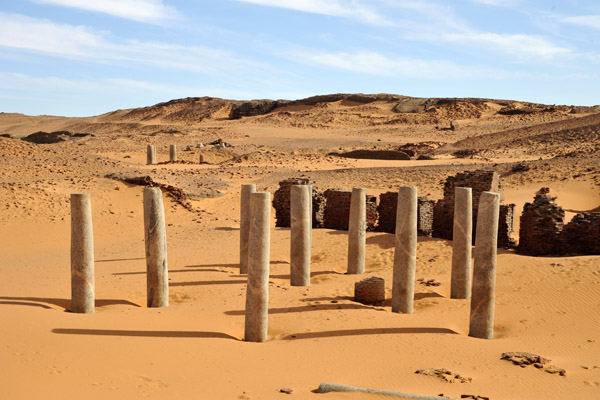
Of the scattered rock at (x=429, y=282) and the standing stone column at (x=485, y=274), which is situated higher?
the standing stone column at (x=485, y=274)

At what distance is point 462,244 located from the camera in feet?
45.6

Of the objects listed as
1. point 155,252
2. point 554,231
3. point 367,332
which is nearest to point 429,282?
point 554,231

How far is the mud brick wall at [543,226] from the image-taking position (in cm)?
1641

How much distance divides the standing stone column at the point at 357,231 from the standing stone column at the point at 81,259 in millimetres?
6848

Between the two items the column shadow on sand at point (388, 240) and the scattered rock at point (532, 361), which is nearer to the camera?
the scattered rock at point (532, 361)

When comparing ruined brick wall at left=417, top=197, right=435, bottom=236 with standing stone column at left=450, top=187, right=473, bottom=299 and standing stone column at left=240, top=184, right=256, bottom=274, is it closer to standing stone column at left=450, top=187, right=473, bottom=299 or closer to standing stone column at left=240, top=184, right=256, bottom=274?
standing stone column at left=450, top=187, right=473, bottom=299

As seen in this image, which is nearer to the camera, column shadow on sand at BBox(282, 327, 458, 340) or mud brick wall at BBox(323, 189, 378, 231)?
column shadow on sand at BBox(282, 327, 458, 340)

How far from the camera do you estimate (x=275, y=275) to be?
53.7 ft

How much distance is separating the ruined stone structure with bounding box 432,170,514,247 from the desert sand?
3.36 feet

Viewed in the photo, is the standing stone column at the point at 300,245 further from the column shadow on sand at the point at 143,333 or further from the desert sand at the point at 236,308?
the column shadow on sand at the point at 143,333

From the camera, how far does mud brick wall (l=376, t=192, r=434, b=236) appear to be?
19.0 meters

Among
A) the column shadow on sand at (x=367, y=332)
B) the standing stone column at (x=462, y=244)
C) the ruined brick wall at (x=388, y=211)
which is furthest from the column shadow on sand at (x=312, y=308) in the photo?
the ruined brick wall at (x=388, y=211)

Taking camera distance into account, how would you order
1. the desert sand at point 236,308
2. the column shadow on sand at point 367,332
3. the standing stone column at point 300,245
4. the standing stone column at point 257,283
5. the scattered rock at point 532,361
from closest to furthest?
1. the desert sand at point 236,308
2. the scattered rock at point 532,361
3. the standing stone column at point 257,283
4. the column shadow on sand at point 367,332
5. the standing stone column at point 300,245

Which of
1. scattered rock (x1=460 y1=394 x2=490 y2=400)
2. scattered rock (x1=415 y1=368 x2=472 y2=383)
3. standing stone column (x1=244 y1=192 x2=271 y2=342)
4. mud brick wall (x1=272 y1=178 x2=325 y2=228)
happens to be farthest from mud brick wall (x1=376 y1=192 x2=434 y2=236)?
scattered rock (x1=460 y1=394 x2=490 y2=400)
